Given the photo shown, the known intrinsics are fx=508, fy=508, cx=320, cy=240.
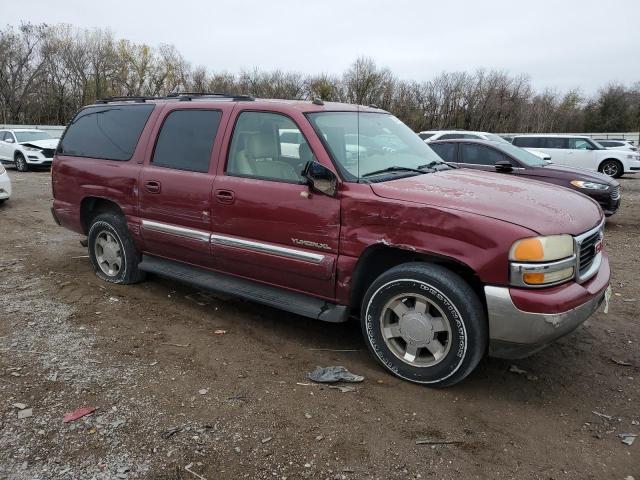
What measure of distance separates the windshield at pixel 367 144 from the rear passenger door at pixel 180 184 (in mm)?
950

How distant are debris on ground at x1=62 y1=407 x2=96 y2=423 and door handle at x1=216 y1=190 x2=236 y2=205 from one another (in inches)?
69.1

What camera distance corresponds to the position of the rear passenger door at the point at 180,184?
424cm

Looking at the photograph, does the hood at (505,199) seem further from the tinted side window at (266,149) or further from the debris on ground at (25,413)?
the debris on ground at (25,413)

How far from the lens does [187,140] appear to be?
4.45 meters

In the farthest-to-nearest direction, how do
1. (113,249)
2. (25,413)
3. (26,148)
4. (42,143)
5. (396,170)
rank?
(42,143) → (26,148) → (113,249) → (396,170) → (25,413)

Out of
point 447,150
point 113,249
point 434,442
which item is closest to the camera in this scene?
point 434,442

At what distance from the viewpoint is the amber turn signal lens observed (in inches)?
113

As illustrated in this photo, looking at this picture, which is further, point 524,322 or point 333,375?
point 333,375

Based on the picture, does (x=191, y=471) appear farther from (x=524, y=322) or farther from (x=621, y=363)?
(x=621, y=363)

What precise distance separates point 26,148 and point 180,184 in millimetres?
16319

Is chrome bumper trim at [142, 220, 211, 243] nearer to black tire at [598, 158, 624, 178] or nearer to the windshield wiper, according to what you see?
the windshield wiper

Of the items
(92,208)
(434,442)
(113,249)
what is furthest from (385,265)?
(92,208)

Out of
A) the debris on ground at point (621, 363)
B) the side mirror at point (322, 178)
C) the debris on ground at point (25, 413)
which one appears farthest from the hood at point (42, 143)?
the debris on ground at point (621, 363)

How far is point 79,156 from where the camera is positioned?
17.6 ft
